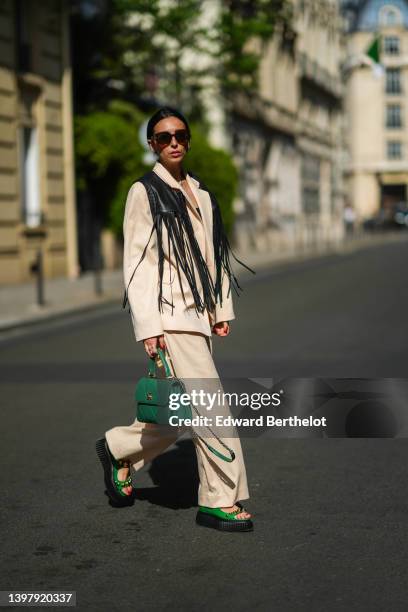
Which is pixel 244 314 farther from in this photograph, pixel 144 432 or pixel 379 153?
pixel 379 153

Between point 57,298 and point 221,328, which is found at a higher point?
point 221,328

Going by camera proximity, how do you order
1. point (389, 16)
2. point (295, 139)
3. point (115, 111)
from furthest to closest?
point (389, 16) → point (295, 139) → point (115, 111)

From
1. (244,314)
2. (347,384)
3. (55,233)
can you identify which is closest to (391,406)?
Result: (347,384)

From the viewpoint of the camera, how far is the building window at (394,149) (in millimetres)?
92562

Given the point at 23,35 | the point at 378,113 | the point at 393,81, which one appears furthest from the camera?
the point at 378,113

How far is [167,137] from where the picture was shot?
4496 mm

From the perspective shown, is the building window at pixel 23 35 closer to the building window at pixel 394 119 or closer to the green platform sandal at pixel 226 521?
the green platform sandal at pixel 226 521

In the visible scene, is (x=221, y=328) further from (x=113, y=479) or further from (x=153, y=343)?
(x=113, y=479)

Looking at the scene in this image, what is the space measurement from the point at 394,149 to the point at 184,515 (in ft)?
298

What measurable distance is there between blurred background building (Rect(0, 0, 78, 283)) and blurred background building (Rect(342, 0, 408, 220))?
69.6 metres

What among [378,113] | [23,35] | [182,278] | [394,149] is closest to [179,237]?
[182,278]

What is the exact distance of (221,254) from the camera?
464cm

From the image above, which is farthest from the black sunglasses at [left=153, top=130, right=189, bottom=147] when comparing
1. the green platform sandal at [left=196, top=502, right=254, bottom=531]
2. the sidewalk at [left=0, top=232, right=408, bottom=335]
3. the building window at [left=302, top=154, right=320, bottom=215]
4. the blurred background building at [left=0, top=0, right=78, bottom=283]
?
the building window at [left=302, top=154, right=320, bottom=215]

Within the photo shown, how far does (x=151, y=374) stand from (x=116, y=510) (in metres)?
0.83
